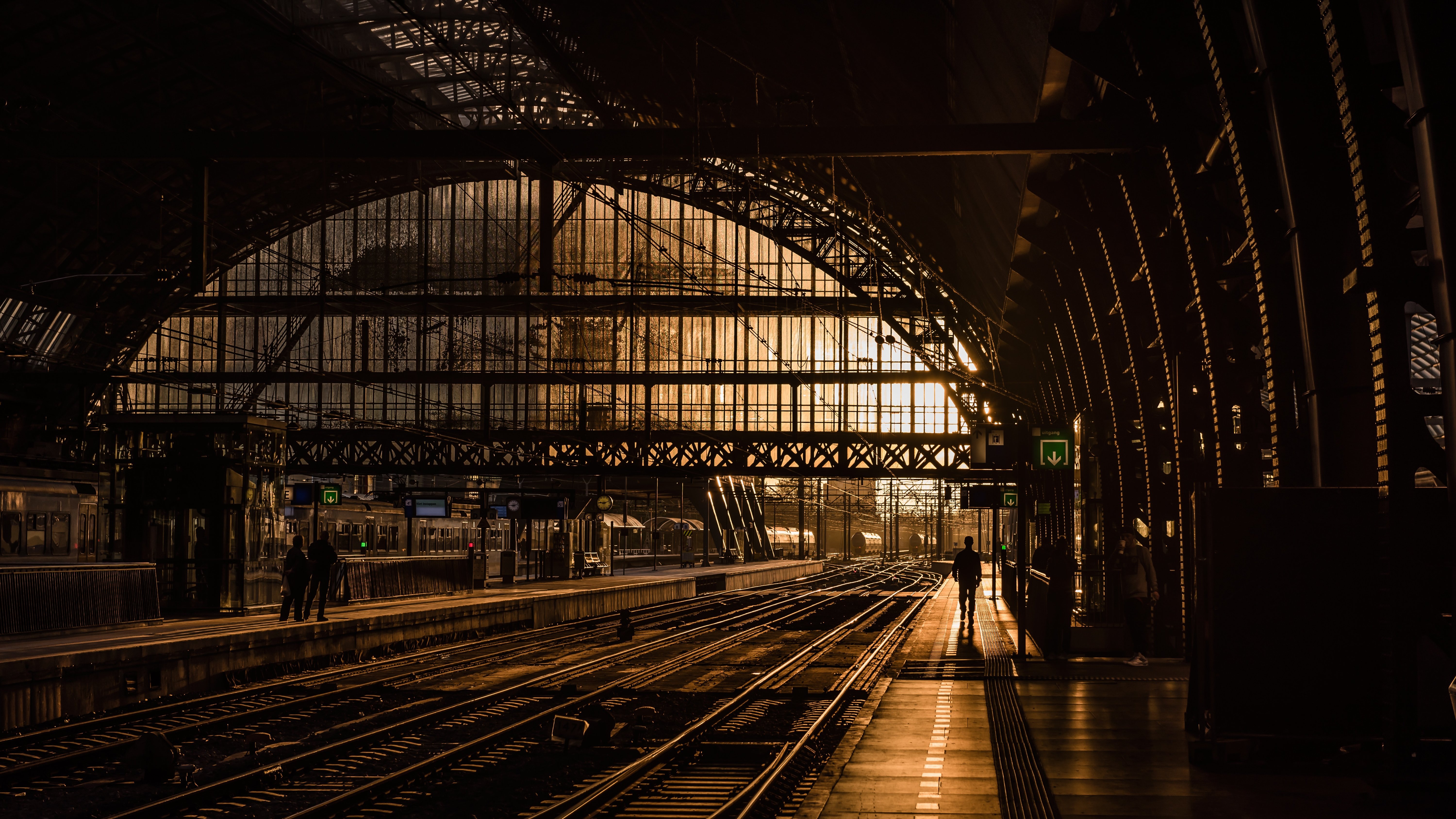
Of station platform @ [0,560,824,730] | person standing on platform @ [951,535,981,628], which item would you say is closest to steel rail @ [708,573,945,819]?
person standing on platform @ [951,535,981,628]

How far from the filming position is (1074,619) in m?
24.4

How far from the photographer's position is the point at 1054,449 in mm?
19328

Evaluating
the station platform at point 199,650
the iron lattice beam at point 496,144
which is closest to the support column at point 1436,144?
the iron lattice beam at point 496,144

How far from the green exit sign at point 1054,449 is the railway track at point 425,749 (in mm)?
4739

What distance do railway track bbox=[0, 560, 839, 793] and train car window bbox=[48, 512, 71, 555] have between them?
10.6m

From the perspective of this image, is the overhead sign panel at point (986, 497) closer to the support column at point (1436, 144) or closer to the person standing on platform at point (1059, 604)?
the person standing on platform at point (1059, 604)

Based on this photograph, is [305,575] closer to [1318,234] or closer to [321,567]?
[321,567]

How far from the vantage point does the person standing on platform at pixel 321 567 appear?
78.1ft

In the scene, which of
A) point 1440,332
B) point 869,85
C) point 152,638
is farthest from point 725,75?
point 1440,332

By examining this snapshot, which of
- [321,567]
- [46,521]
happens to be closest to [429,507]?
[46,521]

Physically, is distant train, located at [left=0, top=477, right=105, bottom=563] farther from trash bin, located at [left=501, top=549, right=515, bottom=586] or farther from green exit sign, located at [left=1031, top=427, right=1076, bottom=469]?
green exit sign, located at [left=1031, top=427, right=1076, bottom=469]

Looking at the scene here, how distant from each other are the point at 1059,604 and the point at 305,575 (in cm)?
1205

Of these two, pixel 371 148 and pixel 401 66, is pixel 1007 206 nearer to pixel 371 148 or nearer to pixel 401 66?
pixel 371 148

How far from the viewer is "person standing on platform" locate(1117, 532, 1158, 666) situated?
1714 centimetres
